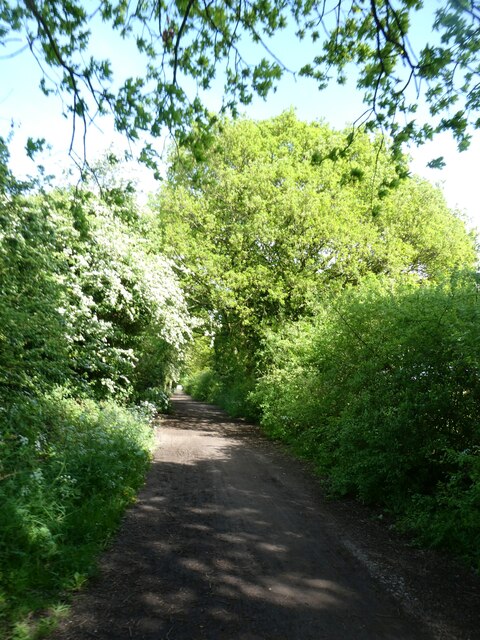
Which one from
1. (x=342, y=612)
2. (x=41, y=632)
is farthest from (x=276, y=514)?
(x=41, y=632)

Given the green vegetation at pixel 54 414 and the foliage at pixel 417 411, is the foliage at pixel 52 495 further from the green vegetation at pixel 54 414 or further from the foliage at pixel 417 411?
the foliage at pixel 417 411

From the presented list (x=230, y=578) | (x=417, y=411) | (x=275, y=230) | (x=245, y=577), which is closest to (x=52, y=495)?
(x=230, y=578)

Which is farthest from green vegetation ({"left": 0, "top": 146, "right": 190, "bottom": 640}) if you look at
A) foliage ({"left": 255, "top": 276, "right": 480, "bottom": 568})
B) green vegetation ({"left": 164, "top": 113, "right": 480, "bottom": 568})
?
foliage ({"left": 255, "top": 276, "right": 480, "bottom": 568})

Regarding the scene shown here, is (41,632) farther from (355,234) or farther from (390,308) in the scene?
(355,234)

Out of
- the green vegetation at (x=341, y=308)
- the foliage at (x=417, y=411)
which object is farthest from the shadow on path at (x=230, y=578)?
A: the green vegetation at (x=341, y=308)

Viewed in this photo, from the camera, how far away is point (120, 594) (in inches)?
159

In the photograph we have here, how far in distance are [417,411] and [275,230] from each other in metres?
13.5

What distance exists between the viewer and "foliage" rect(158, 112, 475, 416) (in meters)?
19.2

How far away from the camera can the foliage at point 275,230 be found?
1923cm

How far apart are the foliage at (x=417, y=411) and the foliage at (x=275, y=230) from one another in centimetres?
995

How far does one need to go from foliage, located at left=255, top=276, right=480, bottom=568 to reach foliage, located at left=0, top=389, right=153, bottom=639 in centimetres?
411

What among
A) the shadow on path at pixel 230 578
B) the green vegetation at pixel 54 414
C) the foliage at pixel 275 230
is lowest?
the shadow on path at pixel 230 578

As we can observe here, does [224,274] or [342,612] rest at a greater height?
[224,274]

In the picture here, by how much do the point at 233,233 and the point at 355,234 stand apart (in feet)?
17.9
